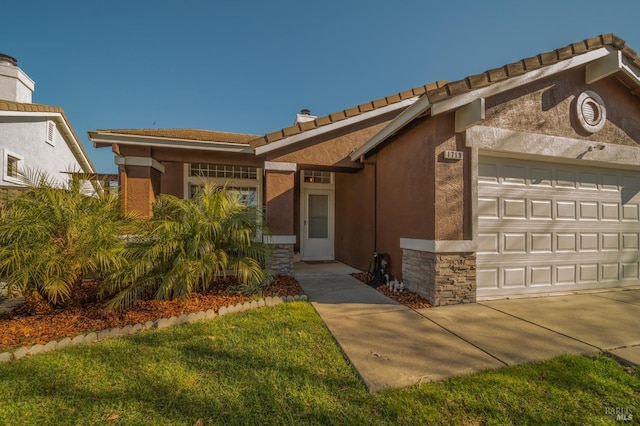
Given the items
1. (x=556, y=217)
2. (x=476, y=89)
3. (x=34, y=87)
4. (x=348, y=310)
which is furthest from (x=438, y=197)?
(x=34, y=87)

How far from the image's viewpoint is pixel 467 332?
11.7 ft

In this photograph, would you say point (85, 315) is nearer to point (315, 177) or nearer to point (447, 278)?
point (447, 278)

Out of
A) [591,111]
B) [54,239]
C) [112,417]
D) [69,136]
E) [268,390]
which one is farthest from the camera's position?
[69,136]

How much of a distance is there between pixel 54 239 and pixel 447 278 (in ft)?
20.1

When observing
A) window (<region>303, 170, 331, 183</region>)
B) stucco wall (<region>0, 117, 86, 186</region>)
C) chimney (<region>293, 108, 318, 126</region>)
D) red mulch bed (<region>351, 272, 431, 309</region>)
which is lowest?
red mulch bed (<region>351, 272, 431, 309</region>)

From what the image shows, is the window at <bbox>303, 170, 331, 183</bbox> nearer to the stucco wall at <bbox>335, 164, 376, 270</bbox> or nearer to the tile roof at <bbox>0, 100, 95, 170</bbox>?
the stucco wall at <bbox>335, 164, 376, 270</bbox>

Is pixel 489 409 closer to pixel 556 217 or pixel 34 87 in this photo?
pixel 556 217

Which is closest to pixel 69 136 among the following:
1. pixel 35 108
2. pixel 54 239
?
pixel 35 108

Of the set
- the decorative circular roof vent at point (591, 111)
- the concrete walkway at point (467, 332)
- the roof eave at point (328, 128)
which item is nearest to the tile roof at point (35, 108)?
the roof eave at point (328, 128)

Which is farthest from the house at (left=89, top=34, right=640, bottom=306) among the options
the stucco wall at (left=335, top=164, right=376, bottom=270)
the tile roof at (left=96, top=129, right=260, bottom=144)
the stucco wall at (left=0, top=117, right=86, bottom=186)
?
the stucco wall at (left=0, top=117, right=86, bottom=186)

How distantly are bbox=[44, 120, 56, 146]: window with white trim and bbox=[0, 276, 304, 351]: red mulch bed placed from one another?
9.85 meters

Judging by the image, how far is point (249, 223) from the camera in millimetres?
5227

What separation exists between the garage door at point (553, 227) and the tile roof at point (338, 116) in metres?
3.47

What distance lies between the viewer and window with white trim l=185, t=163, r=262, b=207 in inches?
326
